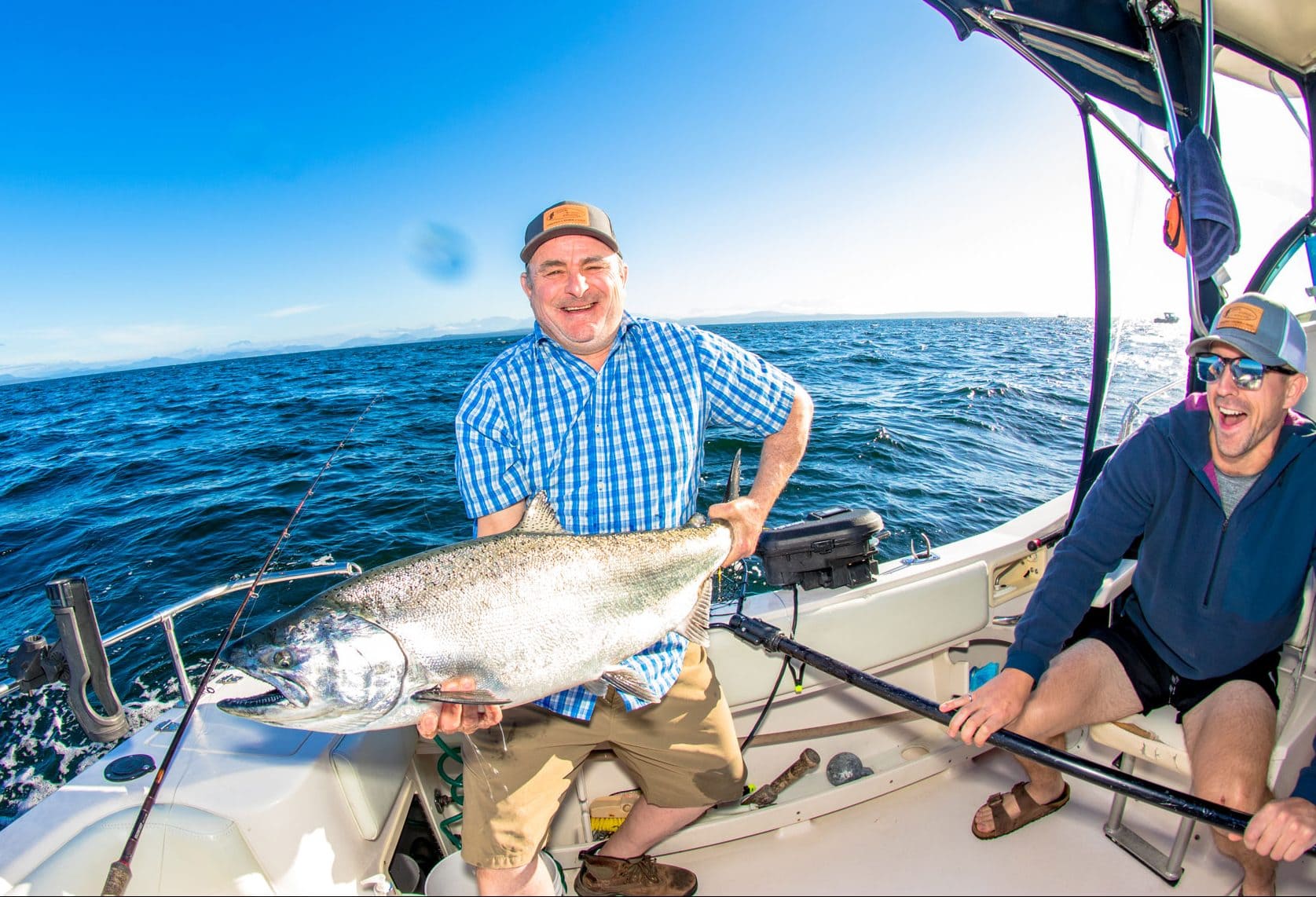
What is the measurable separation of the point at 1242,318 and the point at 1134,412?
1489mm

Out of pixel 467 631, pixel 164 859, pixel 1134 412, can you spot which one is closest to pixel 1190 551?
pixel 1134 412

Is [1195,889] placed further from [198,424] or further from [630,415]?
[198,424]

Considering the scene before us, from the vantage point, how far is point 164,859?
1.73 meters

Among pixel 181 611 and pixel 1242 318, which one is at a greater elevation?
pixel 1242 318

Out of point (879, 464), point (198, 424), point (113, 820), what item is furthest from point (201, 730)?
point (198, 424)

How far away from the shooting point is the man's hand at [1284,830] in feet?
5.90

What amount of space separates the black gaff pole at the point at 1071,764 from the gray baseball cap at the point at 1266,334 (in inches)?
63.1

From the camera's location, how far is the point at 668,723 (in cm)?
244

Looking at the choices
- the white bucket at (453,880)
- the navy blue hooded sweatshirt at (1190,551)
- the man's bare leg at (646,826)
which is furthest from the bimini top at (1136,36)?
the white bucket at (453,880)

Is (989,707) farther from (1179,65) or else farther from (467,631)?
(1179,65)

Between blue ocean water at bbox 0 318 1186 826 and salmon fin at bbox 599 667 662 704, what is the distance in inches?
148

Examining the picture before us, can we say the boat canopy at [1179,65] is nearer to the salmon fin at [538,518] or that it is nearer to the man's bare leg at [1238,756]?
the man's bare leg at [1238,756]

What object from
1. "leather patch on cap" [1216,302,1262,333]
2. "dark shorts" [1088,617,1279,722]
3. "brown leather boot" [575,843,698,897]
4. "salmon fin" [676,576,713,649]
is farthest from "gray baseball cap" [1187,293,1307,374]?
"brown leather boot" [575,843,698,897]

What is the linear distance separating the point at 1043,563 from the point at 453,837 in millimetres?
3768
